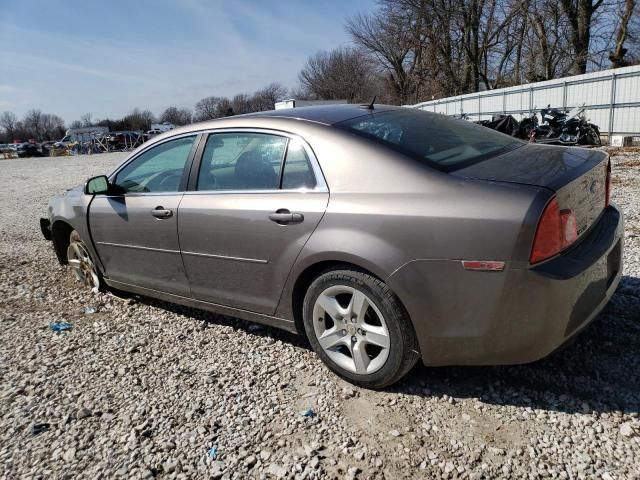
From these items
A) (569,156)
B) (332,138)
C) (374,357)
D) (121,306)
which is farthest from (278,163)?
(121,306)

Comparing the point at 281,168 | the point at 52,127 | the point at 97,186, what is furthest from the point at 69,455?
the point at 52,127

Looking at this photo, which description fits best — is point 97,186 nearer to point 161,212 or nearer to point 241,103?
point 161,212

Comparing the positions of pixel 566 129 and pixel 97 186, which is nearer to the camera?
→ pixel 97 186

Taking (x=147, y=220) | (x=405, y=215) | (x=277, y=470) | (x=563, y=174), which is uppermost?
(x=563, y=174)

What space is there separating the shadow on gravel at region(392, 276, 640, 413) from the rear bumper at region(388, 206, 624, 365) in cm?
24

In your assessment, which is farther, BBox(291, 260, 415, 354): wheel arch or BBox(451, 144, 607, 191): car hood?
BBox(291, 260, 415, 354): wheel arch

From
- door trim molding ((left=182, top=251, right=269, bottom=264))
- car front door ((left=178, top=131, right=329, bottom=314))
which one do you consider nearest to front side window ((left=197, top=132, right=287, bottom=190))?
car front door ((left=178, top=131, right=329, bottom=314))

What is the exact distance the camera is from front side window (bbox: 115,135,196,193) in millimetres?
3660

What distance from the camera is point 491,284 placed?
7.41 ft

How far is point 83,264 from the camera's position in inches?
191

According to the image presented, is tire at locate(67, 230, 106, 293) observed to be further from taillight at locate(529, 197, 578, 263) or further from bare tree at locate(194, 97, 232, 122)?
bare tree at locate(194, 97, 232, 122)

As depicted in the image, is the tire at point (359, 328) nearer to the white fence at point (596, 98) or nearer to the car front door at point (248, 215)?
the car front door at point (248, 215)

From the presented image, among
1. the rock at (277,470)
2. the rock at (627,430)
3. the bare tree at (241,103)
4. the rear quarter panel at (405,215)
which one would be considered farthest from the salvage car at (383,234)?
the bare tree at (241,103)

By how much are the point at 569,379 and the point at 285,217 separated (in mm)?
1827
